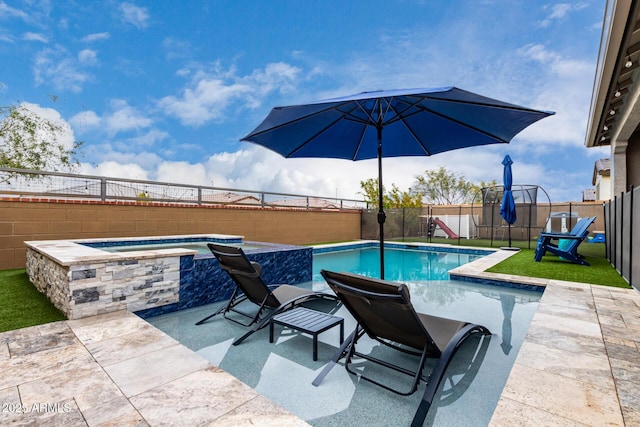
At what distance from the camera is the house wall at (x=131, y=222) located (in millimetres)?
5992

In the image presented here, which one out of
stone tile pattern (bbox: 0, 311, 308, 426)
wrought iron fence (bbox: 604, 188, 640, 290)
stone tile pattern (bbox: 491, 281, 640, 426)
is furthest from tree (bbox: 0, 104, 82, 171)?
wrought iron fence (bbox: 604, 188, 640, 290)

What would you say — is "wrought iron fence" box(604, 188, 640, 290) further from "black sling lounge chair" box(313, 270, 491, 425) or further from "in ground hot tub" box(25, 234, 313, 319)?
"in ground hot tub" box(25, 234, 313, 319)

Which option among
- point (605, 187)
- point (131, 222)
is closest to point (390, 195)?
point (131, 222)

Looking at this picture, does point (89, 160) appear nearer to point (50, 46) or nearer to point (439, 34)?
point (50, 46)

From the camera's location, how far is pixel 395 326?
93.7 inches

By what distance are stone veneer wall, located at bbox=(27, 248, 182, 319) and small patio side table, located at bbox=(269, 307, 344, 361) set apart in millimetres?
1598

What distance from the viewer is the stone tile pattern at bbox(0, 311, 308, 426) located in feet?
5.73

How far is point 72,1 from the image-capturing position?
11.1 m

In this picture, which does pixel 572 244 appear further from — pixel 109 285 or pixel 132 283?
pixel 109 285

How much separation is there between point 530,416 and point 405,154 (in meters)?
4.36

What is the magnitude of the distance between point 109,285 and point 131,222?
4623mm

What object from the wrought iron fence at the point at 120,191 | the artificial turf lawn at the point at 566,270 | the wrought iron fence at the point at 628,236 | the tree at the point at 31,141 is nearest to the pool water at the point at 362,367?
the artificial turf lawn at the point at 566,270

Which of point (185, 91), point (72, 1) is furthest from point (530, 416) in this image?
point (185, 91)

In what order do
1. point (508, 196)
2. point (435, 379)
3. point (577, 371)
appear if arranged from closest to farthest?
point (435, 379) → point (577, 371) → point (508, 196)
